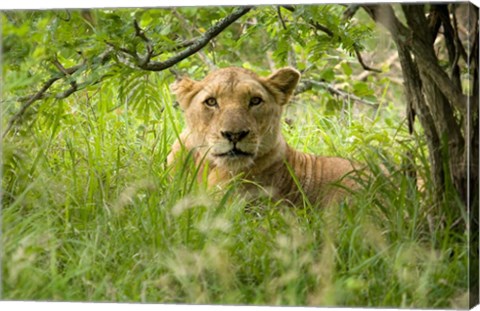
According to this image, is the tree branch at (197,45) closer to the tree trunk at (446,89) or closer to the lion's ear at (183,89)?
the lion's ear at (183,89)

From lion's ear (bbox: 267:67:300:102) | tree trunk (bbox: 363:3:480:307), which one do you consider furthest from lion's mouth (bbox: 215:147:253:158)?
tree trunk (bbox: 363:3:480:307)

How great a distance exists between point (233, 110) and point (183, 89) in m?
0.22

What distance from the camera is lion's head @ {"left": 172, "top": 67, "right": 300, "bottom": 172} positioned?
4.71 metres

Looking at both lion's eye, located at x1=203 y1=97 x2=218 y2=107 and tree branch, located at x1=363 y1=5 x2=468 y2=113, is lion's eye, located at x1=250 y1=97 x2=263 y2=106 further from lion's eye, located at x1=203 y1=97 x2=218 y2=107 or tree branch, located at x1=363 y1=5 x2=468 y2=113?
tree branch, located at x1=363 y1=5 x2=468 y2=113

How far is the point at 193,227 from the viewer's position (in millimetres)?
4398

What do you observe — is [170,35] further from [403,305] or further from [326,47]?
[403,305]

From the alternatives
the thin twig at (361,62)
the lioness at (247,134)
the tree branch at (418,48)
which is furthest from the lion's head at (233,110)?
the tree branch at (418,48)

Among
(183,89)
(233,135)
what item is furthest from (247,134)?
(183,89)

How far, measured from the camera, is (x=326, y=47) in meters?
4.61

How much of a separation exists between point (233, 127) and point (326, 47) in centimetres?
47

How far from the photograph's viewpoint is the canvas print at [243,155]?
4203 mm

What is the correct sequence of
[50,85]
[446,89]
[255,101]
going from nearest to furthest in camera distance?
1. [446,89]
2. [50,85]
3. [255,101]

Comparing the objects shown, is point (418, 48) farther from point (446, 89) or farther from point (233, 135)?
point (233, 135)

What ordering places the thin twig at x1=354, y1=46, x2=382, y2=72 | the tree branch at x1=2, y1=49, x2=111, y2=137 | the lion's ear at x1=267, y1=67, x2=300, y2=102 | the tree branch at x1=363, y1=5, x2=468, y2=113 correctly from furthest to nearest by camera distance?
the lion's ear at x1=267, y1=67, x2=300, y2=102, the tree branch at x1=2, y1=49, x2=111, y2=137, the thin twig at x1=354, y1=46, x2=382, y2=72, the tree branch at x1=363, y1=5, x2=468, y2=113
